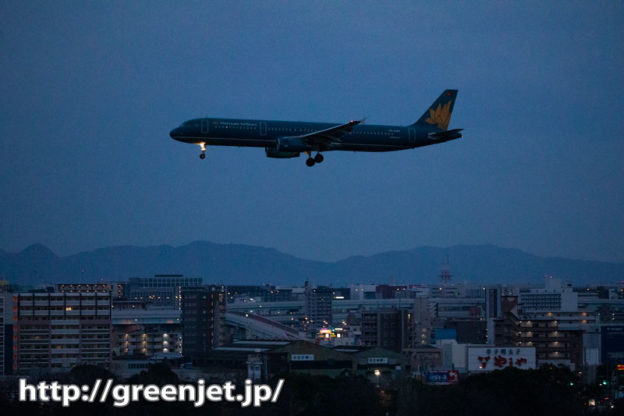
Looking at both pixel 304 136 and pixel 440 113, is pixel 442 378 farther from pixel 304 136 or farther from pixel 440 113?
pixel 304 136

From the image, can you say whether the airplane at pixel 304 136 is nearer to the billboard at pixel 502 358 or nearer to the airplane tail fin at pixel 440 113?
the airplane tail fin at pixel 440 113

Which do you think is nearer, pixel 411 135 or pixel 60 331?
pixel 411 135

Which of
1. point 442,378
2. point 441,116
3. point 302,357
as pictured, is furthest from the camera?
point 302,357

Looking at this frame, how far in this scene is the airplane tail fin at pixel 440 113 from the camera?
8938 cm

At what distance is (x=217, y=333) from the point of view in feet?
635

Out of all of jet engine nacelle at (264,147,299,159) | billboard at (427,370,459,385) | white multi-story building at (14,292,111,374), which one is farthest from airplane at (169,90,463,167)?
white multi-story building at (14,292,111,374)

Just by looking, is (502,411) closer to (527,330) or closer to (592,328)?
(527,330)

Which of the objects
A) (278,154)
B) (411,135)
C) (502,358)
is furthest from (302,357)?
(278,154)

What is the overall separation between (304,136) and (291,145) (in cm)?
153

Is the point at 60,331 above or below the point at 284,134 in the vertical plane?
below

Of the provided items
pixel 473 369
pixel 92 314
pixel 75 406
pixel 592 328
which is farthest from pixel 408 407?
pixel 592 328

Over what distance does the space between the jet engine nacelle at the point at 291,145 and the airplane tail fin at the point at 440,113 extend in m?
13.8

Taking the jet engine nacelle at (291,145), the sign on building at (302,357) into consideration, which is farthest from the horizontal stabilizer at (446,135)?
the sign on building at (302,357)

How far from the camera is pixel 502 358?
5089 inches
